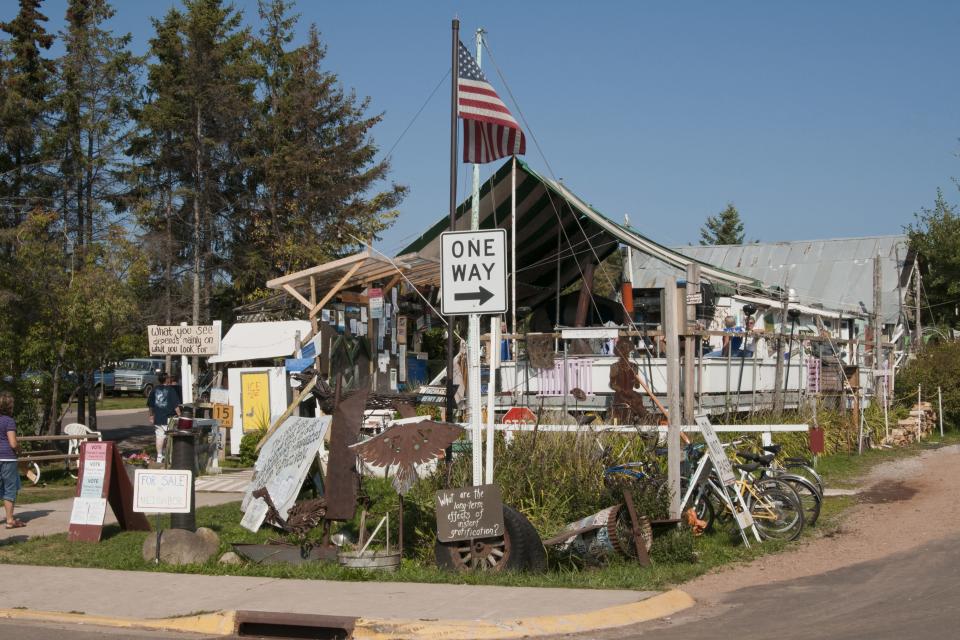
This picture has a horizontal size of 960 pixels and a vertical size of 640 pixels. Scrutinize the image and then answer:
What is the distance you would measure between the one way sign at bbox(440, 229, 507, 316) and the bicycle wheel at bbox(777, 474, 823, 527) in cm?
426

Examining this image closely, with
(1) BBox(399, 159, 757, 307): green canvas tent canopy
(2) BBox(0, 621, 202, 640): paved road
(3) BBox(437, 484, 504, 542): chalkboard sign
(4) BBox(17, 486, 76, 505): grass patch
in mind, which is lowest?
(4) BBox(17, 486, 76, 505): grass patch

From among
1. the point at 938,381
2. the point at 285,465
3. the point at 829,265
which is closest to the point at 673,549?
the point at 285,465

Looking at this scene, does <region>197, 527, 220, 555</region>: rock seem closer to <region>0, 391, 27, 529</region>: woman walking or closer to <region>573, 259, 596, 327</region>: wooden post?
<region>0, 391, 27, 529</region>: woman walking

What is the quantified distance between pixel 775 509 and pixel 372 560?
442 centimetres

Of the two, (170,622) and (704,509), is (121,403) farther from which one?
(170,622)

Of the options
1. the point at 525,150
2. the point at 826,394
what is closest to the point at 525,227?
the point at 826,394

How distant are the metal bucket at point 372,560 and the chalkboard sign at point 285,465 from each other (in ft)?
4.14

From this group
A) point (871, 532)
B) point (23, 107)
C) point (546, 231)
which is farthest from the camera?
point (23, 107)

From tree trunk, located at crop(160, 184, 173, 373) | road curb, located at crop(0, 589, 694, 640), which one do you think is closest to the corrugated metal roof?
tree trunk, located at crop(160, 184, 173, 373)

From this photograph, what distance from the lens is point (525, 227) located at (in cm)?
2253

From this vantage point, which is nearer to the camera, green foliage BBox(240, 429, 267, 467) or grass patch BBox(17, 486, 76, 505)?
grass patch BBox(17, 486, 76, 505)

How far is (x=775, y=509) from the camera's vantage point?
412 inches

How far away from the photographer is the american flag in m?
11.5

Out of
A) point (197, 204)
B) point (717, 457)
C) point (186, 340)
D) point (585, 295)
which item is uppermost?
point (197, 204)
